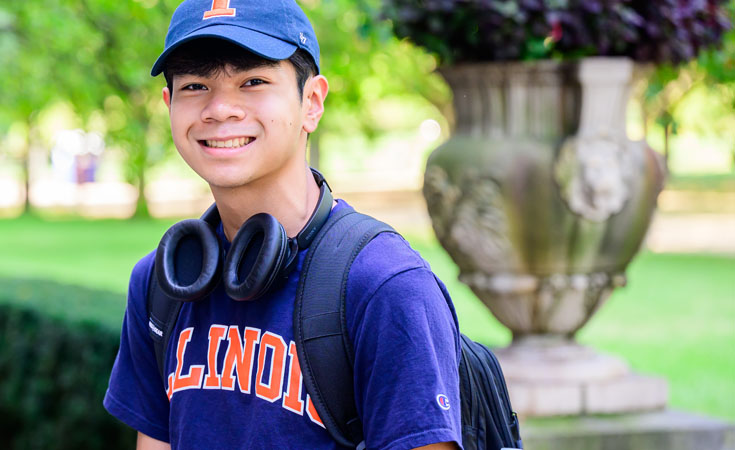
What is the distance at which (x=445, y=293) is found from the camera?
1720 millimetres

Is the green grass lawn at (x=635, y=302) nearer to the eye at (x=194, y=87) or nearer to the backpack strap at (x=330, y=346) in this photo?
the eye at (x=194, y=87)

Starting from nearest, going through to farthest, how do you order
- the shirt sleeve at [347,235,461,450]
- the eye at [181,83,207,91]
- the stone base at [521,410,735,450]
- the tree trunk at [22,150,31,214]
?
the shirt sleeve at [347,235,461,450]
the eye at [181,83,207,91]
the stone base at [521,410,735,450]
the tree trunk at [22,150,31,214]

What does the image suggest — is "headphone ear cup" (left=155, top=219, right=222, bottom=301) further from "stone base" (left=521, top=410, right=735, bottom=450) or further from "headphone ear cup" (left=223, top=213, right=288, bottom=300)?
"stone base" (left=521, top=410, right=735, bottom=450)

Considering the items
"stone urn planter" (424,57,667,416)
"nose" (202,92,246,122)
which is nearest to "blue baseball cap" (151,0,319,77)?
"nose" (202,92,246,122)

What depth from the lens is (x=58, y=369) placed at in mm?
5285

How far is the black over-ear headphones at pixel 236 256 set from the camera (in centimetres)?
170

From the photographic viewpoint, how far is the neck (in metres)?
1.85

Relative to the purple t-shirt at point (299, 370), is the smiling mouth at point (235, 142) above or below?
above

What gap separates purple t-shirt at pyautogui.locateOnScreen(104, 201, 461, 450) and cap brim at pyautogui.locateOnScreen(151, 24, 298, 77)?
0.35 m

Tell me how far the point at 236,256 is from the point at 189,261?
0.49 ft

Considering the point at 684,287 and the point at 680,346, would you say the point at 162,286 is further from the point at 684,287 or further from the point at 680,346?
the point at 684,287

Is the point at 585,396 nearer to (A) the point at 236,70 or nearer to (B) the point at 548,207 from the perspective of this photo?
(B) the point at 548,207

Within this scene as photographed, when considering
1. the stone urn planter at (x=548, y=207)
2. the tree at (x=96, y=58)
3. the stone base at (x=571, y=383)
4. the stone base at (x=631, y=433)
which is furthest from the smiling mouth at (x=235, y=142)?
the tree at (x=96, y=58)

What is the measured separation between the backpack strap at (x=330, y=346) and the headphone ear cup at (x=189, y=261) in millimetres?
196
